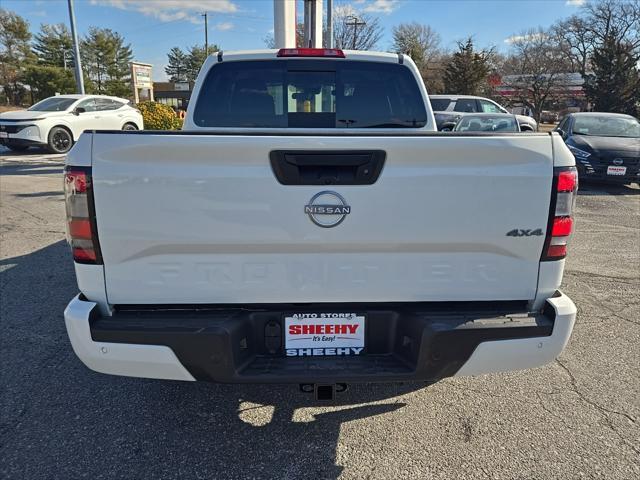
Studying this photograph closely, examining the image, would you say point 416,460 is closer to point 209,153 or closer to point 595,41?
point 209,153

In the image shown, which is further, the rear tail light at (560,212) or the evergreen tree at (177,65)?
the evergreen tree at (177,65)

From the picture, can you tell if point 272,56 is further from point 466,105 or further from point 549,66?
point 549,66

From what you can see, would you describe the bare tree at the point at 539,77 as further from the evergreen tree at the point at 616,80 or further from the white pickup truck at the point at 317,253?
the white pickup truck at the point at 317,253

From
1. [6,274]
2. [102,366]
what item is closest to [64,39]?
[6,274]

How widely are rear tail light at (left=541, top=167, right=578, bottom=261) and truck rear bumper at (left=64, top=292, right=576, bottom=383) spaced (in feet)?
0.82

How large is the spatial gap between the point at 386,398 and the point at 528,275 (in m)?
1.26

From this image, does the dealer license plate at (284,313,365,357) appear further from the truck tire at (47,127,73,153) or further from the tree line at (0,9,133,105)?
the tree line at (0,9,133,105)

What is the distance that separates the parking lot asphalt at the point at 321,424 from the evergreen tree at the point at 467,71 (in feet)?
138

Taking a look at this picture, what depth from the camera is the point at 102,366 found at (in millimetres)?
2094

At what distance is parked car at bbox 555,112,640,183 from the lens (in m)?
10.0

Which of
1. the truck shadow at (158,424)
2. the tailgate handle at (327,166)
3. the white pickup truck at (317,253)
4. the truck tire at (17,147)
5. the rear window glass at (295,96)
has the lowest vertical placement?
the truck shadow at (158,424)

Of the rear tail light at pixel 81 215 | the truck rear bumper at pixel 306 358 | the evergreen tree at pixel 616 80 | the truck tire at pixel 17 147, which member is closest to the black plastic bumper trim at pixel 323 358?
the truck rear bumper at pixel 306 358

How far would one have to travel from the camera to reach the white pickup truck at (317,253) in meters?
1.96

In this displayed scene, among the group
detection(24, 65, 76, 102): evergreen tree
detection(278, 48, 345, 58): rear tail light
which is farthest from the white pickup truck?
detection(24, 65, 76, 102): evergreen tree
